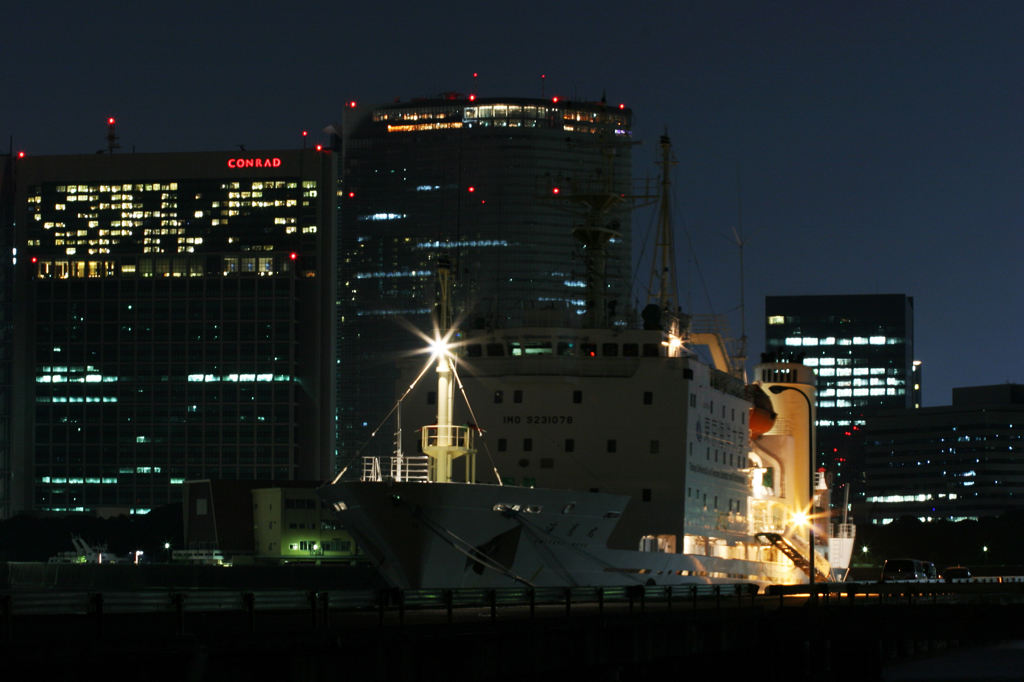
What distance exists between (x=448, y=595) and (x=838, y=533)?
5892 centimetres

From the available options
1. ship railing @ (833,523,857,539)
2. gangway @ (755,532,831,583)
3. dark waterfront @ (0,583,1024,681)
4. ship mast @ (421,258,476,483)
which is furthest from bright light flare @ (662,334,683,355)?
ship railing @ (833,523,857,539)

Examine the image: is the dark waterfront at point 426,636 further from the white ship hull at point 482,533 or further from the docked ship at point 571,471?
the docked ship at point 571,471

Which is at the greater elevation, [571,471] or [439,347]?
[439,347]

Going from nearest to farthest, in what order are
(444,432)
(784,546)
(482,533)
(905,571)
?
1. (482,533)
2. (444,432)
3. (784,546)
4. (905,571)

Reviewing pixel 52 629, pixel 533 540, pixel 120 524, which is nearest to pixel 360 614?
pixel 52 629

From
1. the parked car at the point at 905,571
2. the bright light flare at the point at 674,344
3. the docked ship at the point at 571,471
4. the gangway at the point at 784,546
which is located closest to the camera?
the docked ship at the point at 571,471

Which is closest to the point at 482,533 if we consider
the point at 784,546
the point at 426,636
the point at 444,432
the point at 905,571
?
the point at 444,432

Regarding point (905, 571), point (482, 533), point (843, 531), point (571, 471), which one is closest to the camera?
point (482, 533)

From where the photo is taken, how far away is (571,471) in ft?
189

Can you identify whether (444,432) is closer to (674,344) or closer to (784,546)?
(674,344)

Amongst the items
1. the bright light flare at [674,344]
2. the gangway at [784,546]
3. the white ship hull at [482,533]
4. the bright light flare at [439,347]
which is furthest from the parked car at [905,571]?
the bright light flare at [439,347]

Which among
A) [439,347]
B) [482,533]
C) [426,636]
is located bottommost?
[426,636]

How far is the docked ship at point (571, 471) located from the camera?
49.2 meters

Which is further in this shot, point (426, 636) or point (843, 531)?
point (843, 531)
